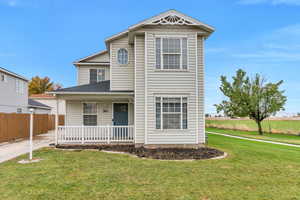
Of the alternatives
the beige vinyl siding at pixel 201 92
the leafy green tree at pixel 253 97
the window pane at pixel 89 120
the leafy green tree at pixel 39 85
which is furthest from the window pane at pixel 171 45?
the leafy green tree at pixel 39 85

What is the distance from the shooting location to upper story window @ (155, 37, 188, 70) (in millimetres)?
10016

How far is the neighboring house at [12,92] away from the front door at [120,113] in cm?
1042

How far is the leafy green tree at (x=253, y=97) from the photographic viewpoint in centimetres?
2058

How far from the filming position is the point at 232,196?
4.36m

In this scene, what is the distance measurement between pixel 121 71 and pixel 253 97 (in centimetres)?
1528

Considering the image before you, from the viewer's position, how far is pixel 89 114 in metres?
12.5

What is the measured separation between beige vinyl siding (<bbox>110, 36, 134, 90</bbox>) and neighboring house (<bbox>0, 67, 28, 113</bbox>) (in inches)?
399

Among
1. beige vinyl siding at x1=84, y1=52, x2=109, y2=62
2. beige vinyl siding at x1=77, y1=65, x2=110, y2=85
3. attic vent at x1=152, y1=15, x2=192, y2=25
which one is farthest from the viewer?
beige vinyl siding at x1=84, y1=52, x2=109, y2=62

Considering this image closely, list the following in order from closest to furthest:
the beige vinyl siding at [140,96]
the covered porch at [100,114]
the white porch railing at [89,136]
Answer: the beige vinyl siding at [140,96]
the white porch railing at [89,136]
the covered porch at [100,114]

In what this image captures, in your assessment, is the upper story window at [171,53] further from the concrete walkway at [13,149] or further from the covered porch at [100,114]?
the concrete walkway at [13,149]

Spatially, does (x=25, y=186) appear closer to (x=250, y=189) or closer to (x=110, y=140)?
(x=250, y=189)

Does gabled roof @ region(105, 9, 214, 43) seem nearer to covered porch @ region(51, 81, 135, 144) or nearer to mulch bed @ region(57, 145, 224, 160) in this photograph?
covered porch @ region(51, 81, 135, 144)

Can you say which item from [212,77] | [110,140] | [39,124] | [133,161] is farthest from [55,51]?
[133,161]

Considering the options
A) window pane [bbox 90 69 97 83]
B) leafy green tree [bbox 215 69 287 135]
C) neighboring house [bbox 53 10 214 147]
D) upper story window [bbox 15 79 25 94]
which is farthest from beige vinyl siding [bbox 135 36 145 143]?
leafy green tree [bbox 215 69 287 135]
